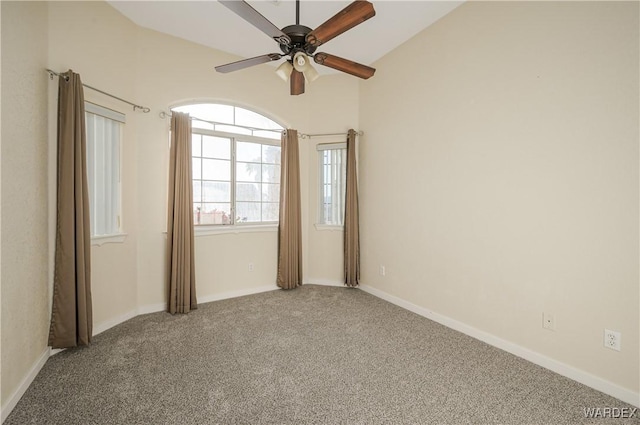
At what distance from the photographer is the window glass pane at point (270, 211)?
160 inches

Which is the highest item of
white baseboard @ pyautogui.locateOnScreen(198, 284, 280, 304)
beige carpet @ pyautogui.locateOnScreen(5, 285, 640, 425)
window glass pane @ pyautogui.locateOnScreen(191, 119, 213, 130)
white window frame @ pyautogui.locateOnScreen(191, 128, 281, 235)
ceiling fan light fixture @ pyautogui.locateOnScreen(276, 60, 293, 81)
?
ceiling fan light fixture @ pyautogui.locateOnScreen(276, 60, 293, 81)

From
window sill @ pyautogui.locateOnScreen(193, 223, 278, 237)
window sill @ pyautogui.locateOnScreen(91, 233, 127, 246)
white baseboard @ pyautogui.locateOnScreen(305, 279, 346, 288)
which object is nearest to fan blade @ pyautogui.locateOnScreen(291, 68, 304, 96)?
window sill @ pyautogui.locateOnScreen(193, 223, 278, 237)

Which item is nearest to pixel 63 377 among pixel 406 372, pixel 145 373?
pixel 145 373

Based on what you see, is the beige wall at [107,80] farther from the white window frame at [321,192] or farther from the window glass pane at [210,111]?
the white window frame at [321,192]

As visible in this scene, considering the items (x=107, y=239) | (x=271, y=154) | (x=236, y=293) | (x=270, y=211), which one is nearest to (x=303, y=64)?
(x=271, y=154)

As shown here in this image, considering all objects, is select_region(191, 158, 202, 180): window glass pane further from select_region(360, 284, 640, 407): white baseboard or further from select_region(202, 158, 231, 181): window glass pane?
select_region(360, 284, 640, 407): white baseboard

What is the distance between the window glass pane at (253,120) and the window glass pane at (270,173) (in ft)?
Result: 1.84

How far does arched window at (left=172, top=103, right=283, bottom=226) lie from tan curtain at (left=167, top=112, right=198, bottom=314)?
31 centimetres

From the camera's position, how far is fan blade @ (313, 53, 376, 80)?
87.7 inches

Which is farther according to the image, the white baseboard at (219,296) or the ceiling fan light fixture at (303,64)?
the white baseboard at (219,296)

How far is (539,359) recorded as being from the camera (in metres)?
2.16

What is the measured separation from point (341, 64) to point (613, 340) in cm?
272

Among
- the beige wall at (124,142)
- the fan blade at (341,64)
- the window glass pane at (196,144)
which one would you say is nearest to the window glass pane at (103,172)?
the beige wall at (124,142)

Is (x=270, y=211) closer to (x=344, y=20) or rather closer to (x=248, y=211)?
(x=248, y=211)
